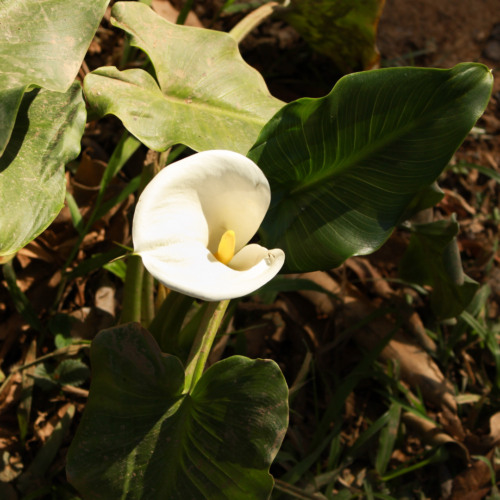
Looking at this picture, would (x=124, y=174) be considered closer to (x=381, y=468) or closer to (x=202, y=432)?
(x=202, y=432)

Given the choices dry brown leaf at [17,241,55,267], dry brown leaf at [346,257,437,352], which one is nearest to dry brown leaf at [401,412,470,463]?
dry brown leaf at [346,257,437,352]

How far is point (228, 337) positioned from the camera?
1.29 meters

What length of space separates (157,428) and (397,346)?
89 centimetres

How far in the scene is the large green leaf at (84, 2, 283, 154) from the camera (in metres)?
0.85

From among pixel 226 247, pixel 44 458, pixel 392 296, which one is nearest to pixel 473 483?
pixel 392 296

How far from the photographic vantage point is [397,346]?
1.40 m

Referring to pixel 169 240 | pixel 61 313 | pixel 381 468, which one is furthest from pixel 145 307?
pixel 381 468

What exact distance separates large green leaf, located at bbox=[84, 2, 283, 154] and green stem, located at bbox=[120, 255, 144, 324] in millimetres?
358

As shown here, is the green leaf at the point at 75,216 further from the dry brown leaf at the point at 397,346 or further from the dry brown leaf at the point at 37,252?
the dry brown leaf at the point at 397,346

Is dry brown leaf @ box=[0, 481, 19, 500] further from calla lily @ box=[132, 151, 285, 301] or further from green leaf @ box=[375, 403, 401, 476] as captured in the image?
green leaf @ box=[375, 403, 401, 476]

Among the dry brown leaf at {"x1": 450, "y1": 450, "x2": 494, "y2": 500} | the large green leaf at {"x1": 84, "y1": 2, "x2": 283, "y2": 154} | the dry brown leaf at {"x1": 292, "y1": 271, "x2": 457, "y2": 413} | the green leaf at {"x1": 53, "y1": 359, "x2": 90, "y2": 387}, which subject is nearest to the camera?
the large green leaf at {"x1": 84, "y1": 2, "x2": 283, "y2": 154}

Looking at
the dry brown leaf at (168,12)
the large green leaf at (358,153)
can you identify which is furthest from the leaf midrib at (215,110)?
the dry brown leaf at (168,12)

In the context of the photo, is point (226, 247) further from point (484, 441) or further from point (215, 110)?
point (484, 441)

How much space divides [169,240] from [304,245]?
0.35 meters
